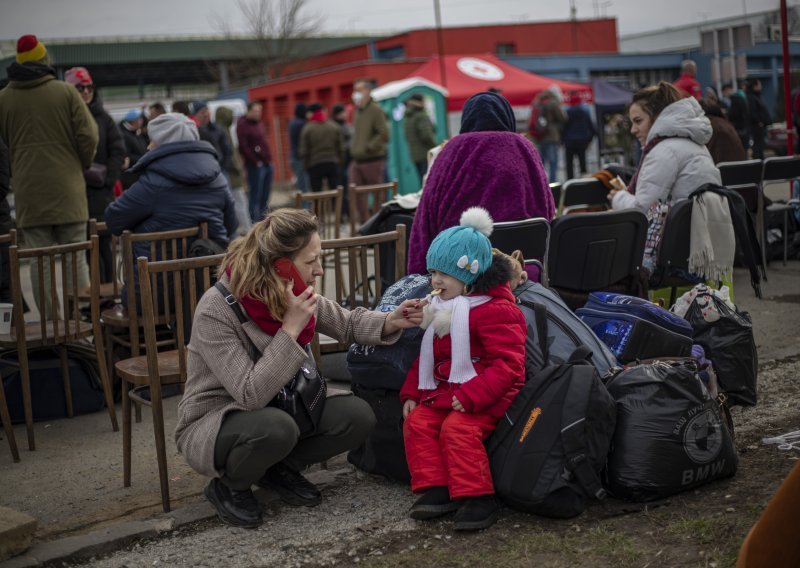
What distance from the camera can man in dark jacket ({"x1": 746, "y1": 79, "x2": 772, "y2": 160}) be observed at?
17.6 meters

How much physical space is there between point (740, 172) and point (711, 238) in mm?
2485

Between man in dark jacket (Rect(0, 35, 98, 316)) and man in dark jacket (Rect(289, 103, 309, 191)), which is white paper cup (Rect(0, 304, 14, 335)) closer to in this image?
man in dark jacket (Rect(0, 35, 98, 316))

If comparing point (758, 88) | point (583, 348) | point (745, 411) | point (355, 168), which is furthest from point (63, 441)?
point (758, 88)

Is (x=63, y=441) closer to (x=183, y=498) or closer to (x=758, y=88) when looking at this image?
(x=183, y=498)

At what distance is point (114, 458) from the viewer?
15.4ft

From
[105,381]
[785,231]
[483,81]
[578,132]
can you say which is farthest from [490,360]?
[483,81]

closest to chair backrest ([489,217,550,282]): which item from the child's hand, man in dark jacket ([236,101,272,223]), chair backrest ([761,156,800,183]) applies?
the child's hand

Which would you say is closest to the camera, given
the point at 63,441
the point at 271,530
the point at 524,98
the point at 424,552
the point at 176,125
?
the point at 424,552

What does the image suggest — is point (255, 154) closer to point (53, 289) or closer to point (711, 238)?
point (53, 289)

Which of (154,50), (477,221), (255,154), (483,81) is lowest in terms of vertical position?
(477,221)

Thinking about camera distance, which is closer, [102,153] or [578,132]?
[102,153]

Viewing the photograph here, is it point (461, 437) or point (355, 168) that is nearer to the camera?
point (461, 437)

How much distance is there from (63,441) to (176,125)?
2.00m

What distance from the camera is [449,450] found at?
3535 millimetres
